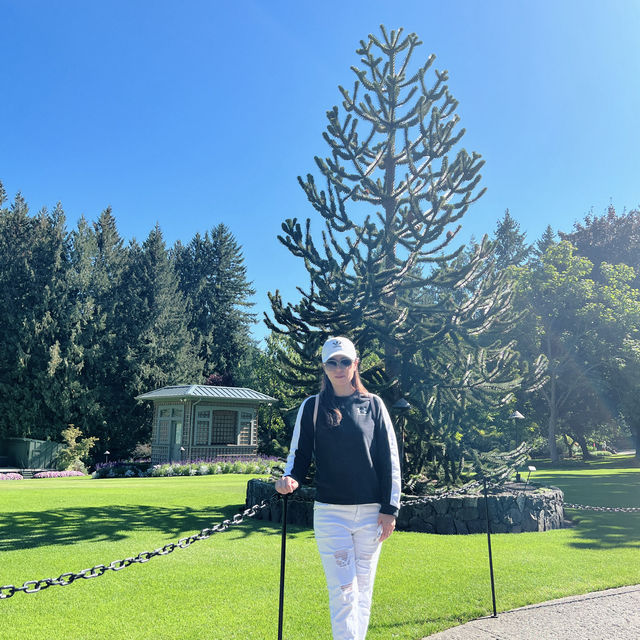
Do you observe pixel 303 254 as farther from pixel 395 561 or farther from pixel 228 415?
→ pixel 228 415

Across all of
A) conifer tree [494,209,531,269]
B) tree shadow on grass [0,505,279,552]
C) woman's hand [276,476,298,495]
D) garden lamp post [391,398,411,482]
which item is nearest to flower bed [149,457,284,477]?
tree shadow on grass [0,505,279,552]

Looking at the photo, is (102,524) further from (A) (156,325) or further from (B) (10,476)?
(A) (156,325)

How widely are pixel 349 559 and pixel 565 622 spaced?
2792 millimetres

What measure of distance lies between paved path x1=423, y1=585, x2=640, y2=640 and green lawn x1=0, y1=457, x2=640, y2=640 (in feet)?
0.64

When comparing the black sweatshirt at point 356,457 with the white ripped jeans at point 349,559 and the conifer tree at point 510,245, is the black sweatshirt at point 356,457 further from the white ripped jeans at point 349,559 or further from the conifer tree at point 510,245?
the conifer tree at point 510,245

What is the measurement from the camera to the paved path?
4.15 meters

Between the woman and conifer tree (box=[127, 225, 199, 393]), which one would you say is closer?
the woman

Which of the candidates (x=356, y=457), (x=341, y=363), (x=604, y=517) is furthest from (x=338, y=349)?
(x=604, y=517)

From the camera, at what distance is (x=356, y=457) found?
9.91 feet

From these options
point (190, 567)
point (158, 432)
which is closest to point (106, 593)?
point (190, 567)

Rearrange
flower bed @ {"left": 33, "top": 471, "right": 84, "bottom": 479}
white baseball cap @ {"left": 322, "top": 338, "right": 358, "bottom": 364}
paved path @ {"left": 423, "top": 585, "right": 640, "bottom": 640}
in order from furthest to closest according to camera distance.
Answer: flower bed @ {"left": 33, "top": 471, "right": 84, "bottom": 479} < paved path @ {"left": 423, "top": 585, "right": 640, "bottom": 640} < white baseball cap @ {"left": 322, "top": 338, "right": 358, "bottom": 364}

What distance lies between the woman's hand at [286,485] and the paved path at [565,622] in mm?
2028

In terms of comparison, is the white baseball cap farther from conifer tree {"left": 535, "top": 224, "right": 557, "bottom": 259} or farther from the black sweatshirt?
conifer tree {"left": 535, "top": 224, "right": 557, "bottom": 259}

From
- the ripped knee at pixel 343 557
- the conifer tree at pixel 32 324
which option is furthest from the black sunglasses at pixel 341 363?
the conifer tree at pixel 32 324
